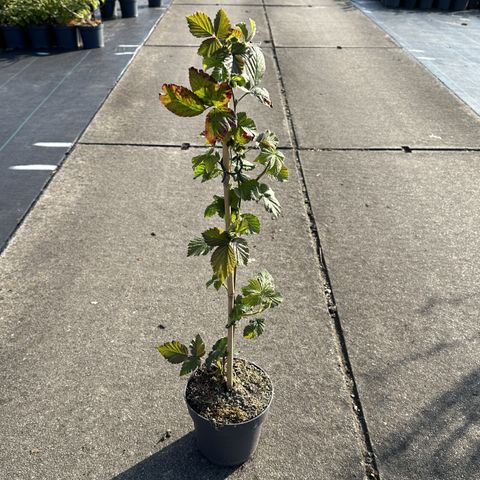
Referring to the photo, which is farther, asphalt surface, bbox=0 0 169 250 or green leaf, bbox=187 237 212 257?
asphalt surface, bbox=0 0 169 250

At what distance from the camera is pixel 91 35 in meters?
10.6

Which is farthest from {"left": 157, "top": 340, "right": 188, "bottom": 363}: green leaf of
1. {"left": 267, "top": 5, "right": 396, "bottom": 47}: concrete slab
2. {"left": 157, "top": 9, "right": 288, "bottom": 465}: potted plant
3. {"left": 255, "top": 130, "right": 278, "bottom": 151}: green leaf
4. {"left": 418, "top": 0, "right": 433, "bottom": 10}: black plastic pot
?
{"left": 418, "top": 0, "right": 433, "bottom": 10}: black plastic pot

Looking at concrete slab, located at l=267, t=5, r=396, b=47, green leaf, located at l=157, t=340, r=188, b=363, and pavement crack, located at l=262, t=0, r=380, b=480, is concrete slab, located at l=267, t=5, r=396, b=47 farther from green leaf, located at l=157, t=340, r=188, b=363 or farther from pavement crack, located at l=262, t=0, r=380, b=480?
green leaf, located at l=157, t=340, r=188, b=363

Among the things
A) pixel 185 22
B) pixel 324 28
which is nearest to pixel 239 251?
pixel 185 22

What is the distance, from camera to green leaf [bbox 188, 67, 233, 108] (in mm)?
2270

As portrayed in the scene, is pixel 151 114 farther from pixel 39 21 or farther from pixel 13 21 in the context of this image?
pixel 13 21

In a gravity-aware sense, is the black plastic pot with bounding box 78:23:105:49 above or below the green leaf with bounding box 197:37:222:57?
below

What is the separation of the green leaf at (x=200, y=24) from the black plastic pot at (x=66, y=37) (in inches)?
367

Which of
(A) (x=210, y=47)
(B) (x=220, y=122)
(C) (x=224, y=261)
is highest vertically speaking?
(A) (x=210, y=47)

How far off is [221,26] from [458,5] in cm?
1587

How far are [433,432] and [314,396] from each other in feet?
2.59

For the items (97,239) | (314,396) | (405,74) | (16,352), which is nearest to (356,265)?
(314,396)

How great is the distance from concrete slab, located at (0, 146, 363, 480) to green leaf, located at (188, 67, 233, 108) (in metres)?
2.08

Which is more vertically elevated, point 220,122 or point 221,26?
point 221,26
